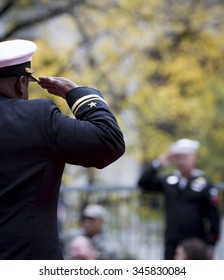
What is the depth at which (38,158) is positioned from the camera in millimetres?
3584

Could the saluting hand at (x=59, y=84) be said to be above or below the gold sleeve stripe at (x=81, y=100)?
above

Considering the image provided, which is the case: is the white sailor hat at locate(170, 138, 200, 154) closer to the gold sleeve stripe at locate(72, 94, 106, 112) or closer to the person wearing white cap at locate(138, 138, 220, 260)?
the person wearing white cap at locate(138, 138, 220, 260)

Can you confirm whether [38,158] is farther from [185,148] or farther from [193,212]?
[185,148]

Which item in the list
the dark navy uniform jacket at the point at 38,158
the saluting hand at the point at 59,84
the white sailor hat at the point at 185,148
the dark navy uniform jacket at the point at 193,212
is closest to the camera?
the dark navy uniform jacket at the point at 38,158

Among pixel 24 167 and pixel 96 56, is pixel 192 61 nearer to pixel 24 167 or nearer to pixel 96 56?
pixel 96 56

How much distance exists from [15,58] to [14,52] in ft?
0.11

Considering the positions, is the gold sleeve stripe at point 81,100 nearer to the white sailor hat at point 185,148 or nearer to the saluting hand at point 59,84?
the saluting hand at point 59,84

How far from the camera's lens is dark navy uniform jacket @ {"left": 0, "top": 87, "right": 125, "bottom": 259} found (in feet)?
11.6

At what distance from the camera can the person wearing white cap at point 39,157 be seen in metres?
3.54

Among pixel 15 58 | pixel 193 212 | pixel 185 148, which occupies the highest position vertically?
pixel 15 58

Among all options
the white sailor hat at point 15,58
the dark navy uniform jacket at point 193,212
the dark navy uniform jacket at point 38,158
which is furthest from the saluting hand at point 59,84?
the dark navy uniform jacket at point 193,212

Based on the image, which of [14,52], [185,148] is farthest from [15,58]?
[185,148]

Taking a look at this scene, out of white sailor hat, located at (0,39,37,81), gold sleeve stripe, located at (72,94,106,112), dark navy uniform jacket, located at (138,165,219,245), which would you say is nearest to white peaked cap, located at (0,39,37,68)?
white sailor hat, located at (0,39,37,81)

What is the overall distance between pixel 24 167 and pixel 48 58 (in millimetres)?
8502
